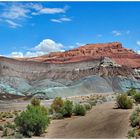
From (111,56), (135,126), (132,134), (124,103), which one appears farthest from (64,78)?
(132,134)

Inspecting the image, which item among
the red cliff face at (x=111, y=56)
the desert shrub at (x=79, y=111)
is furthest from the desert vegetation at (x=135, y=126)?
the red cliff face at (x=111, y=56)

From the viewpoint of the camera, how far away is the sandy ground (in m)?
22.0

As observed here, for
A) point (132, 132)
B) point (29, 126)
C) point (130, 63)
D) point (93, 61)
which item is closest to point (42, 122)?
point (29, 126)

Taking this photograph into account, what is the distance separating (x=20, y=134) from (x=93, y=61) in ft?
400

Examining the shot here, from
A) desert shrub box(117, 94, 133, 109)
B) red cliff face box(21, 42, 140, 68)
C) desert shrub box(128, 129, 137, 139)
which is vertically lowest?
desert shrub box(128, 129, 137, 139)

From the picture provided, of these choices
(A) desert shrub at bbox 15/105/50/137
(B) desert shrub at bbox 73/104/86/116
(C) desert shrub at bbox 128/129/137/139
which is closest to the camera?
(C) desert shrub at bbox 128/129/137/139

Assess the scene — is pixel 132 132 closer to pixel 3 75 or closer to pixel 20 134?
pixel 20 134

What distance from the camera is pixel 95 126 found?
24.2 m

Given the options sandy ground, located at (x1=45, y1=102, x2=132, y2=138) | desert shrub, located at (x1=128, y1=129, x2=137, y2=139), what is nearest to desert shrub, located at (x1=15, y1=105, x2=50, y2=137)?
sandy ground, located at (x1=45, y1=102, x2=132, y2=138)

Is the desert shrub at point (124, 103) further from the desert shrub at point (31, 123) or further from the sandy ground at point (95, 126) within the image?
the desert shrub at point (31, 123)

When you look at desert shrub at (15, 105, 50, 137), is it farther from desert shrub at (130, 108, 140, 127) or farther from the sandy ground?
desert shrub at (130, 108, 140, 127)

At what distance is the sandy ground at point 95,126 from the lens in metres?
22.0

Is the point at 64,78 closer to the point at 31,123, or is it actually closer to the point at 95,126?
the point at 95,126

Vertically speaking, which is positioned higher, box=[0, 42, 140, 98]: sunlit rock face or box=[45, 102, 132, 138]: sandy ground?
box=[0, 42, 140, 98]: sunlit rock face
